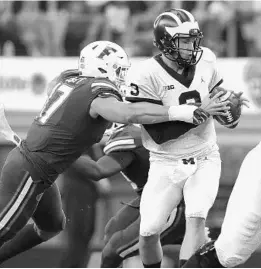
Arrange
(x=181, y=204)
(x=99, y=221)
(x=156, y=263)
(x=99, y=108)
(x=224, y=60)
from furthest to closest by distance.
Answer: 1. (x=224, y=60)
2. (x=99, y=221)
3. (x=181, y=204)
4. (x=156, y=263)
5. (x=99, y=108)

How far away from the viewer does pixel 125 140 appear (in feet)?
19.6

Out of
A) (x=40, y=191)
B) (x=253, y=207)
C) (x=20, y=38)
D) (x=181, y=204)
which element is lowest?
(x=20, y=38)

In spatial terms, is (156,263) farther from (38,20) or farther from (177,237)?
(38,20)

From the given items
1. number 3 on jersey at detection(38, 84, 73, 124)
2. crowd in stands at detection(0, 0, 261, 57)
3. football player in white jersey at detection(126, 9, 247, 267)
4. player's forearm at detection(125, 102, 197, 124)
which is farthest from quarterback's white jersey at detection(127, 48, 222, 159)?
crowd in stands at detection(0, 0, 261, 57)

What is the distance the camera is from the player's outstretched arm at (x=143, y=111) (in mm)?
5043

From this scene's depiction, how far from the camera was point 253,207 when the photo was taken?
4.47 meters

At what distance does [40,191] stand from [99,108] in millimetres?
618

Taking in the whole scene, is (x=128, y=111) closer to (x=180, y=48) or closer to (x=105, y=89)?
(x=105, y=89)

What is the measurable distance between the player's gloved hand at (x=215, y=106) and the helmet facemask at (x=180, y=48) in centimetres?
25

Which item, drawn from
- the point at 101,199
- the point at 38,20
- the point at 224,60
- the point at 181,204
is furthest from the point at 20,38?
the point at 181,204

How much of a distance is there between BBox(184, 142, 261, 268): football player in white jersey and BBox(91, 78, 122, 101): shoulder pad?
3.06ft

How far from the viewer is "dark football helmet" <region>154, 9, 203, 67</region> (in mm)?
5484

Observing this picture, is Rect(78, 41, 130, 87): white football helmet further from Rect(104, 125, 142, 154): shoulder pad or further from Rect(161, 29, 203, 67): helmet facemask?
Rect(104, 125, 142, 154): shoulder pad

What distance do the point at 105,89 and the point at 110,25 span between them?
22.0ft
